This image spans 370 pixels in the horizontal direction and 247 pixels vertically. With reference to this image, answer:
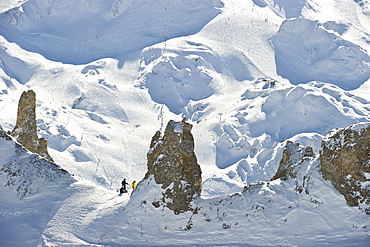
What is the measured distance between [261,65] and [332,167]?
36021mm

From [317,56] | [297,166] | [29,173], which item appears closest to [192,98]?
[317,56]

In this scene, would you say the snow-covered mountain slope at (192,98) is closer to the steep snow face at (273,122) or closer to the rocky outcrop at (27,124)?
the steep snow face at (273,122)

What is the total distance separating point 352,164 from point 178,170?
22.1 feet

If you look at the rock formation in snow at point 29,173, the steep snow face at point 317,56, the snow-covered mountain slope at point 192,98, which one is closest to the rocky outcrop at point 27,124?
the rock formation in snow at point 29,173

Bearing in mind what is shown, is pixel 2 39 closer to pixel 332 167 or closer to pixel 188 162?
pixel 188 162

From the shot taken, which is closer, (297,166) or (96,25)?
(297,166)

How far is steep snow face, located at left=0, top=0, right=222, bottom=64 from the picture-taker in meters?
56.7

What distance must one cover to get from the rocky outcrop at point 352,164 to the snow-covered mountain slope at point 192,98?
1.46ft

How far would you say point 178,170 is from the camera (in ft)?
63.2

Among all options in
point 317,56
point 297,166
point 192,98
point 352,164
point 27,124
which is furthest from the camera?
point 317,56

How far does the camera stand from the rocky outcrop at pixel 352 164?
1672 centimetres

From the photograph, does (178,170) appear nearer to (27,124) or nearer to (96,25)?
(27,124)

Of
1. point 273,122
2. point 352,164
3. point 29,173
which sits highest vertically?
point 29,173

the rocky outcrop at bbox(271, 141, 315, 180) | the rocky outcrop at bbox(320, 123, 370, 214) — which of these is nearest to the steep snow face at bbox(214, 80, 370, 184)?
the rocky outcrop at bbox(271, 141, 315, 180)
